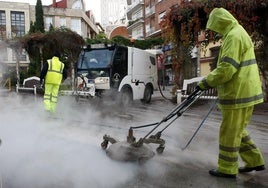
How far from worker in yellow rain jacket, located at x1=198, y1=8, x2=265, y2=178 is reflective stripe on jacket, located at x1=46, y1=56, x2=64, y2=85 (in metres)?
4.87

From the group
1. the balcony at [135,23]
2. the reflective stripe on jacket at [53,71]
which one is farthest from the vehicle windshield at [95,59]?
the balcony at [135,23]

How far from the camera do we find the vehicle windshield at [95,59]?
10409mm

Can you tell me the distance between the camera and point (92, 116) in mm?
7793

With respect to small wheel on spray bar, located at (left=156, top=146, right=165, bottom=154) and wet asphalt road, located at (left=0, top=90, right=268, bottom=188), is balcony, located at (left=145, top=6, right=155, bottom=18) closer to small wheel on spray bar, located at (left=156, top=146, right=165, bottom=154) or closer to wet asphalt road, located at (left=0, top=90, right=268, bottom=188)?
wet asphalt road, located at (left=0, top=90, right=268, bottom=188)

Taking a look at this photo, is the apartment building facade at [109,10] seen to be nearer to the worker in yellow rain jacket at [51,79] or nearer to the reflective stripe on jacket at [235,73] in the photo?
the worker in yellow rain jacket at [51,79]

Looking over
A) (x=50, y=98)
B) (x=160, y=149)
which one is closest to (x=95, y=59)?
(x=50, y=98)

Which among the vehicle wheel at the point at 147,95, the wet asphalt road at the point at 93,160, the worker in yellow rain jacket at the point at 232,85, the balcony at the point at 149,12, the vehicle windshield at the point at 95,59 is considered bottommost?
the wet asphalt road at the point at 93,160

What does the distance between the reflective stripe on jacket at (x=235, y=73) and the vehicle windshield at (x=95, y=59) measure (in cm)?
728

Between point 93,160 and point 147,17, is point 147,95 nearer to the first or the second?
point 93,160

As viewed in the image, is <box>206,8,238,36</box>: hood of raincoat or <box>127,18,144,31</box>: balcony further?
<box>127,18,144,31</box>: balcony

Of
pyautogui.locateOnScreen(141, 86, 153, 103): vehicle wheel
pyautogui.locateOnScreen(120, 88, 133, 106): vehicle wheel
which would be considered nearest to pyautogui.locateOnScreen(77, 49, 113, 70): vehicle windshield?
pyautogui.locateOnScreen(120, 88, 133, 106): vehicle wheel

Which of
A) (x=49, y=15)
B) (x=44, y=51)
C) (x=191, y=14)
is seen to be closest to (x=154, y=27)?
(x=49, y=15)

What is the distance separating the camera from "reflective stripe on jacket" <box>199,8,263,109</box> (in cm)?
309

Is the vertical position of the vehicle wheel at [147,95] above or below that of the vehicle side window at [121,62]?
below
